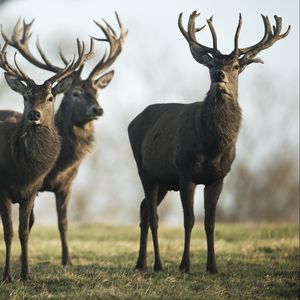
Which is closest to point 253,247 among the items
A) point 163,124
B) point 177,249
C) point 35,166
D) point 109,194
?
point 177,249

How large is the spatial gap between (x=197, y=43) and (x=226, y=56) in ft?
2.13

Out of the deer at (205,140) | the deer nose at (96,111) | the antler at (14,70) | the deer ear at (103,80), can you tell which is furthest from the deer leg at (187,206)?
the deer ear at (103,80)

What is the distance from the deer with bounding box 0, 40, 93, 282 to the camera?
9.83m

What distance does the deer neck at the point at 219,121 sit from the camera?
10.0 m

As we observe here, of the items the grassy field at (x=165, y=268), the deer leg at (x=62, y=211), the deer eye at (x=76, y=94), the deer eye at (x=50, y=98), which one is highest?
the deer eye at (x=76, y=94)

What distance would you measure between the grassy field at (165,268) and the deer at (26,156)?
26.6 inches

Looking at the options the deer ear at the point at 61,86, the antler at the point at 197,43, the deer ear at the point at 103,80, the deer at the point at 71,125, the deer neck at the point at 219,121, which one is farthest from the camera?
the deer ear at the point at 103,80

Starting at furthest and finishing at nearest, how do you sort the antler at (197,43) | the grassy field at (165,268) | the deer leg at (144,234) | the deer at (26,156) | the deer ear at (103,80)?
the deer ear at (103,80) → the deer leg at (144,234) → the antler at (197,43) → the deer at (26,156) → the grassy field at (165,268)

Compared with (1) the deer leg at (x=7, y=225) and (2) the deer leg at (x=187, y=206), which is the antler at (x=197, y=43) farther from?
(1) the deer leg at (x=7, y=225)

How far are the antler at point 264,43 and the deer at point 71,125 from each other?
11.3 ft

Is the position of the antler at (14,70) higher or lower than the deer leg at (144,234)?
higher

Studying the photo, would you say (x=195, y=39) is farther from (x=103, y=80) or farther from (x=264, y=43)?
(x=103, y=80)

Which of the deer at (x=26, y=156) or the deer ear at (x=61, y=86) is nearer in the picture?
the deer at (x=26, y=156)

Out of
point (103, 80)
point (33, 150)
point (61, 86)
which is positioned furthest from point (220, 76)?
point (103, 80)
